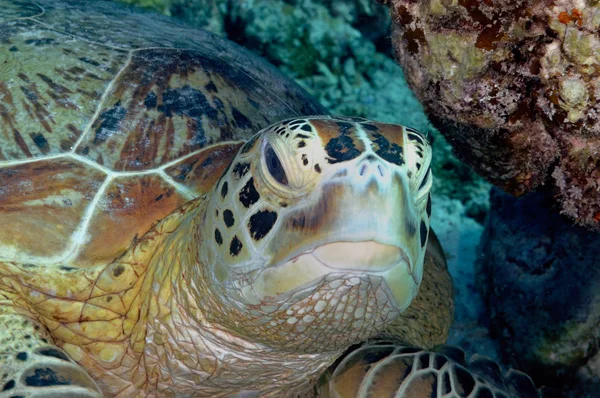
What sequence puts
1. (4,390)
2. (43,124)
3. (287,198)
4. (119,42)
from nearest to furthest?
1. (287,198)
2. (4,390)
3. (43,124)
4. (119,42)

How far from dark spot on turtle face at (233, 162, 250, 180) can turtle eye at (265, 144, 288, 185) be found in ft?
0.39

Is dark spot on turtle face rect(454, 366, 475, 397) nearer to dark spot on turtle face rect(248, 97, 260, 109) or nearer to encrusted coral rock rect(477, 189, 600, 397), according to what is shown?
encrusted coral rock rect(477, 189, 600, 397)

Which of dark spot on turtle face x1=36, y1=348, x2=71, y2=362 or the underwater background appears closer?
dark spot on turtle face x1=36, y1=348, x2=71, y2=362

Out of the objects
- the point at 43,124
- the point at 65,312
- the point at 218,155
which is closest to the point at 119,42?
the point at 43,124

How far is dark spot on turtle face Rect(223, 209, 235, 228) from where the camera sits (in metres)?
1.53

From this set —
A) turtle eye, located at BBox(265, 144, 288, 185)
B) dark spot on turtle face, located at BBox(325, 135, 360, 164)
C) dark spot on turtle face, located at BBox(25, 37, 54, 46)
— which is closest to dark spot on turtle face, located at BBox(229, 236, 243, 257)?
turtle eye, located at BBox(265, 144, 288, 185)

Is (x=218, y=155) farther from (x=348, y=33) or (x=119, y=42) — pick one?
(x=348, y=33)

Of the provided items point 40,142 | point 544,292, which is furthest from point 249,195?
point 544,292

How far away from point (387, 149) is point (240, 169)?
0.46 meters

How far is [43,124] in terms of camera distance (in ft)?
6.59

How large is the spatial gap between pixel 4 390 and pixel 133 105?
3.77 ft

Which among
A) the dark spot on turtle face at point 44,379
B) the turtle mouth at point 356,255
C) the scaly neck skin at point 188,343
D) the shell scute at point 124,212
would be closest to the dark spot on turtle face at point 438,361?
the scaly neck skin at point 188,343

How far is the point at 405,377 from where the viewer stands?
200 cm

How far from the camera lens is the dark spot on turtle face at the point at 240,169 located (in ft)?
5.06
